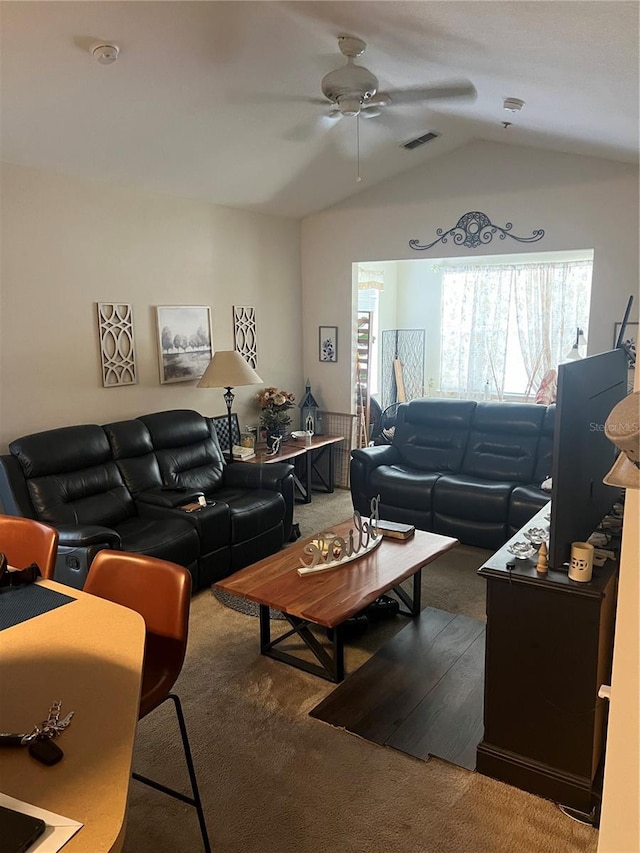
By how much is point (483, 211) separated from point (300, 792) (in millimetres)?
4676

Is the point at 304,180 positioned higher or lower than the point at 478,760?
higher

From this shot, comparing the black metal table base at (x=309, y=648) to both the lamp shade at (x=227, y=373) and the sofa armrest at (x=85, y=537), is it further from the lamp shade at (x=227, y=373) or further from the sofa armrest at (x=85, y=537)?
the lamp shade at (x=227, y=373)

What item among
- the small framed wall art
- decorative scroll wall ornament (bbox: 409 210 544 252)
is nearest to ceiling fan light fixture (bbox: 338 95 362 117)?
decorative scroll wall ornament (bbox: 409 210 544 252)

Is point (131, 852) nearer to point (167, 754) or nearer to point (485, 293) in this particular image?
point (167, 754)

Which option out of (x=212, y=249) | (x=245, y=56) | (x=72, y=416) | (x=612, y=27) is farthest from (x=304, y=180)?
(x=612, y=27)

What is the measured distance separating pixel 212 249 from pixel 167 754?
4.02 meters

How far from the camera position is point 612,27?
2.04 meters

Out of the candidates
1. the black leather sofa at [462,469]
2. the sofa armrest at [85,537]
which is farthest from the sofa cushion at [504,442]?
the sofa armrest at [85,537]

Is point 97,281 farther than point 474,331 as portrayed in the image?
No

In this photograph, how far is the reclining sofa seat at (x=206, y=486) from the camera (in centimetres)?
403

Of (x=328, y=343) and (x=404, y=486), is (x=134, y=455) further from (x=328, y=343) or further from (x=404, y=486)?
(x=328, y=343)

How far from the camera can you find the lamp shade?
465 cm

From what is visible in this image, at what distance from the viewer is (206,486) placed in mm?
4625

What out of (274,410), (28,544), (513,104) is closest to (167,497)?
(28,544)
